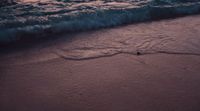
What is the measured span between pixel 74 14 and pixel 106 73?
205 cm

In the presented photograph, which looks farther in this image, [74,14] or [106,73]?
[74,14]

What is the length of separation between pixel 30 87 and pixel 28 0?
121 inches

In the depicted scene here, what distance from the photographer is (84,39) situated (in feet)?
13.6

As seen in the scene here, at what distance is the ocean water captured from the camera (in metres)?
4.48

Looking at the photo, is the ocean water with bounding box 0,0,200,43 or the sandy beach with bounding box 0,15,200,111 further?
the ocean water with bounding box 0,0,200,43

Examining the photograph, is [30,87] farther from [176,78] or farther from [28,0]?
[28,0]

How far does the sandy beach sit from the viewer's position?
9.05 ft

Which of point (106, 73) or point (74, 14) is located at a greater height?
point (74, 14)

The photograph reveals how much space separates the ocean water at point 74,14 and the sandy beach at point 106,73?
0.43 metres

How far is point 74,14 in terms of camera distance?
502 centimetres

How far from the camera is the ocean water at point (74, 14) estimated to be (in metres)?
4.48

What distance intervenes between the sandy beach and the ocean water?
0.43 m

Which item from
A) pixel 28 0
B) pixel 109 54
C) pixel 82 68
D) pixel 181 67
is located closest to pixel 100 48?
pixel 109 54

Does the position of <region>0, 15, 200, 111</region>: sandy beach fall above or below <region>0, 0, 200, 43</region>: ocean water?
below
